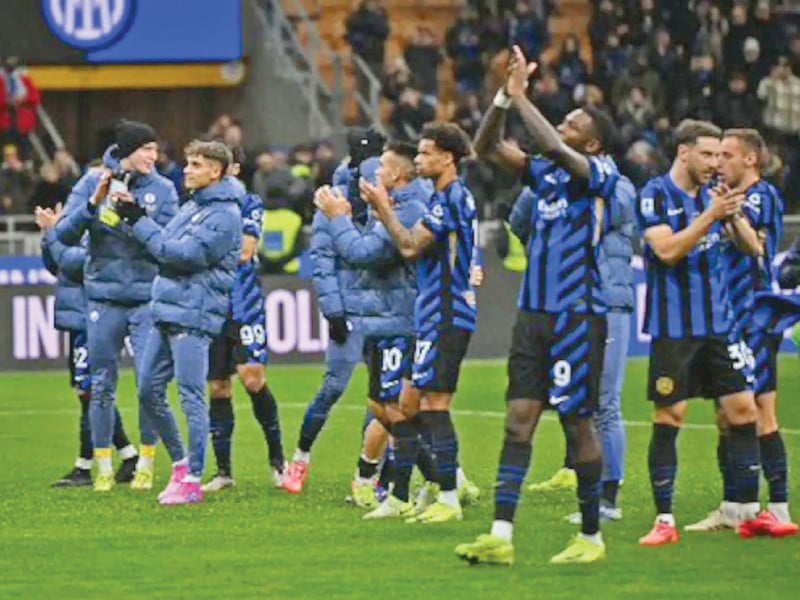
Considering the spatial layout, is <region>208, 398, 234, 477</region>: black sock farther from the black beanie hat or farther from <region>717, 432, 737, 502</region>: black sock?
<region>717, 432, 737, 502</region>: black sock

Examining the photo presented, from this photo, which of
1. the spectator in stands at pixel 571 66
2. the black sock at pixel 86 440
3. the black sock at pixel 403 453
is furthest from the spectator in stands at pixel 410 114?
the black sock at pixel 403 453

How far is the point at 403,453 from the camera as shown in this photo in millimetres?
14234

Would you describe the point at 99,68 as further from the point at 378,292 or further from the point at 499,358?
the point at 378,292

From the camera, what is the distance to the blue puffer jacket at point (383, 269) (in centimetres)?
1420

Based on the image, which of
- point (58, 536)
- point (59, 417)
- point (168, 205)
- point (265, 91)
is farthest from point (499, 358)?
point (58, 536)

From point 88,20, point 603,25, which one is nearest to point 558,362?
point 88,20

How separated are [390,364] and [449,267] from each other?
1110 mm

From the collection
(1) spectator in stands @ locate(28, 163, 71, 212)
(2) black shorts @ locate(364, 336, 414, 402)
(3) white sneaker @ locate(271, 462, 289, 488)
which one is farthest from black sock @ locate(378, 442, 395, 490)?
(1) spectator in stands @ locate(28, 163, 71, 212)

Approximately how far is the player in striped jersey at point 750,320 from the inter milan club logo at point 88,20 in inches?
817

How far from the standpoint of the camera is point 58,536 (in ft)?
45.0

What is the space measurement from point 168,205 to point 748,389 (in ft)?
14.5

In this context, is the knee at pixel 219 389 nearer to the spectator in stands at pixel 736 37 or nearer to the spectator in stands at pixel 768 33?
the spectator in stands at pixel 736 37

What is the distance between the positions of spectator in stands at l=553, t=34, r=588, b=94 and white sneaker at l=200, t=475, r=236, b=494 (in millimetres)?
17855

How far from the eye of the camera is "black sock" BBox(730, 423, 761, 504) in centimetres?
1291
